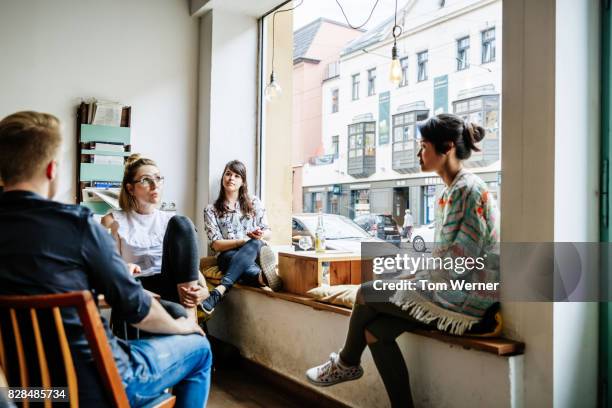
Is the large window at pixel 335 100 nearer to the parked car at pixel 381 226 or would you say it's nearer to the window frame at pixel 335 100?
the window frame at pixel 335 100

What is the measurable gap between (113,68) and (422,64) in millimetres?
2372

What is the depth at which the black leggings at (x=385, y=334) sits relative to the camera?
2.15m

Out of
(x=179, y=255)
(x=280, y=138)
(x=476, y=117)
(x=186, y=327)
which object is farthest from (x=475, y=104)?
(x=280, y=138)

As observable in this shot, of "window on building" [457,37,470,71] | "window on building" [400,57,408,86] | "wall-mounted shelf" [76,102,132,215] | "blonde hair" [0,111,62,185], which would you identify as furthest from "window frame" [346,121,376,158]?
"blonde hair" [0,111,62,185]

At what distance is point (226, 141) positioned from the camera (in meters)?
4.28

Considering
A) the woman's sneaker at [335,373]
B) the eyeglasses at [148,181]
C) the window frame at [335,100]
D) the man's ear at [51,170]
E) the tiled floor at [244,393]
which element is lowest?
the tiled floor at [244,393]

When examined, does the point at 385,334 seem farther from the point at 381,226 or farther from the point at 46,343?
the point at 46,343

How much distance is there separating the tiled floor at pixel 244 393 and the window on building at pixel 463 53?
1.92 metres

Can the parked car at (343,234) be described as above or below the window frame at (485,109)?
below

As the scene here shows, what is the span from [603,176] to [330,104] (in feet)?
6.40

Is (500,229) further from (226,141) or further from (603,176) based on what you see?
(226,141)

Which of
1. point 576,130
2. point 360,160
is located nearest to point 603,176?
point 576,130

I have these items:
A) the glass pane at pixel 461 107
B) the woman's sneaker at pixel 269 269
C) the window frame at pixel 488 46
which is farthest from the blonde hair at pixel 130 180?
the window frame at pixel 488 46

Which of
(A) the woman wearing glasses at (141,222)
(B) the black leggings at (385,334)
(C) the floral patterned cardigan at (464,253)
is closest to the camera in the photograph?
(C) the floral patterned cardigan at (464,253)
